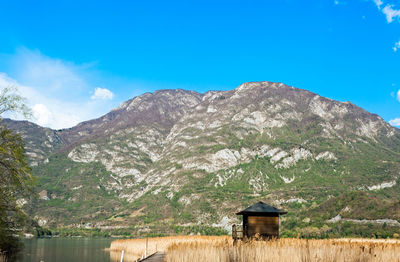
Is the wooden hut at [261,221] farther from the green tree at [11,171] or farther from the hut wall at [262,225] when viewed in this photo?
the green tree at [11,171]

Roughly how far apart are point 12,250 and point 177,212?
128419 mm

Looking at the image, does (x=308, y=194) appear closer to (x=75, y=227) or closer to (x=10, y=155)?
(x=75, y=227)

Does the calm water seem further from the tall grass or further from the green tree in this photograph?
the tall grass

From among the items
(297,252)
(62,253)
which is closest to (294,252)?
(297,252)

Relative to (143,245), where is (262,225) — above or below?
above

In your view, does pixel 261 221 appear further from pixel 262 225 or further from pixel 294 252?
pixel 294 252

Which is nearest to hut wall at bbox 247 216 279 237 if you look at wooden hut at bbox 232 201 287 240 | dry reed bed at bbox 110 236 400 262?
wooden hut at bbox 232 201 287 240

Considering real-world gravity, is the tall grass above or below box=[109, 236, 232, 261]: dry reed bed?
above

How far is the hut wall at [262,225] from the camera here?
2308 cm

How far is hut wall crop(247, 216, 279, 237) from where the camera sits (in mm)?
23078

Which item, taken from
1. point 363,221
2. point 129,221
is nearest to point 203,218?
point 129,221

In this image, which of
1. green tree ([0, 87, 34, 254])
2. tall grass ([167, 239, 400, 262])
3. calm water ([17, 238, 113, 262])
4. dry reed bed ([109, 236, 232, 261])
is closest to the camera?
tall grass ([167, 239, 400, 262])

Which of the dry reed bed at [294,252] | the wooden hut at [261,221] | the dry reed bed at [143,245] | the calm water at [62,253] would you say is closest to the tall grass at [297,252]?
the dry reed bed at [294,252]

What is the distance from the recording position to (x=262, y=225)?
23219mm
